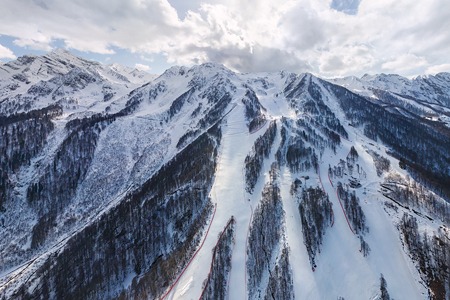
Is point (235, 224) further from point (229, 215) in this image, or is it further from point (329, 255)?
point (329, 255)

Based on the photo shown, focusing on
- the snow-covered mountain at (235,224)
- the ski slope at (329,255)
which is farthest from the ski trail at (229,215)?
the snow-covered mountain at (235,224)

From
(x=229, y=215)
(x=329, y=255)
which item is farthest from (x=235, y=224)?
(x=329, y=255)

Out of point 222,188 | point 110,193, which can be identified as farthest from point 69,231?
point 222,188

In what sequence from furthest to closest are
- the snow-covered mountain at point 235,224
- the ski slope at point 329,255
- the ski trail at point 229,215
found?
the snow-covered mountain at point 235,224 < the ski trail at point 229,215 < the ski slope at point 329,255

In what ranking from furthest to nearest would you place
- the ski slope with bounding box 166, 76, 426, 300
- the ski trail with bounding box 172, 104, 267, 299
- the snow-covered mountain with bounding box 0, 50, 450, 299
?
the snow-covered mountain with bounding box 0, 50, 450, 299
the ski trail with bounding box 172, 104, 267, 299
the ski slope with bounding box 166, 76, 426, 300

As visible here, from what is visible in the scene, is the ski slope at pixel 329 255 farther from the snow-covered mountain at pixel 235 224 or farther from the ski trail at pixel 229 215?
the snow-covered mountain at pixel 235 224

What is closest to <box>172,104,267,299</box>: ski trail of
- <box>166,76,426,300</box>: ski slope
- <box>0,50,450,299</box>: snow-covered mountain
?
<box>166,76,426,300</box>: ski slope

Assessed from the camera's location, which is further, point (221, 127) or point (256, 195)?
point (221, 127)

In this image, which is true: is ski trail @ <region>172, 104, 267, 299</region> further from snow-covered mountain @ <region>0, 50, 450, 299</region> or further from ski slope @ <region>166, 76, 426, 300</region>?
snow-covered mountain @ <region>0, 50, 450, 299</region>

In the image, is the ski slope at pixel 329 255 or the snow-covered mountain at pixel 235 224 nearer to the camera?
the ski slope at pixel 329 255

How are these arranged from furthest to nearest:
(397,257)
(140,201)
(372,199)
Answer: (140,201)
(372,199)
(397,257)

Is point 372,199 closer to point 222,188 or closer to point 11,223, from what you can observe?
point 222,188
